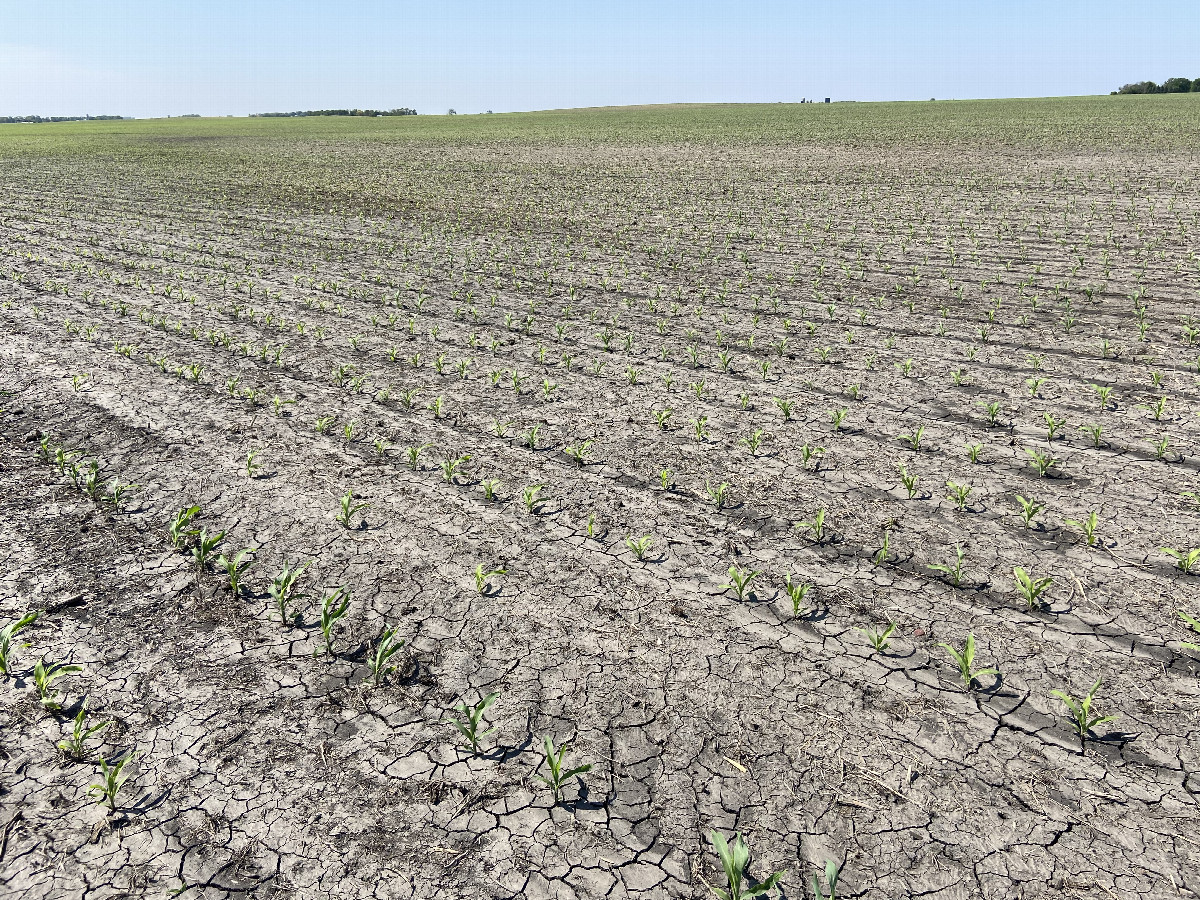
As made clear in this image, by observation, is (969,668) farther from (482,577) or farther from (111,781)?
(111,781)

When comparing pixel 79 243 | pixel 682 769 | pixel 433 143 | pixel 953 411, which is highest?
pixel 433 143

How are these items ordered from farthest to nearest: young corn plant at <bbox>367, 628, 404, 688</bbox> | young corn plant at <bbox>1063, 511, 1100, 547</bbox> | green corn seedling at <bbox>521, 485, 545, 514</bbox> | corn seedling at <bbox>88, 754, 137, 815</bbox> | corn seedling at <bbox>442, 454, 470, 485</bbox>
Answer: corn seedling at <bbox>442, 454, 470, 485</bbox>, green corn seedling at <bbox>521, 485, 545, 514</bbox>, young corn plant at <bbox>1063, 511, 1100, 547</bbox>, young corn plant at <bbox>367, 628, 404, 688</bbox>, corn seedling at <bbox>88, 754, 137, 815</bbox>

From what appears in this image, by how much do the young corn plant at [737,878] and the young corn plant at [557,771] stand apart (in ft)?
2.09

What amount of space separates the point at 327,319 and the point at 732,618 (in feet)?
25.4

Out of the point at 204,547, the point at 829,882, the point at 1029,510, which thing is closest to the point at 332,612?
the point at 204,547

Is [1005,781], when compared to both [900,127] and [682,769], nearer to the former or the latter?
[682,769]

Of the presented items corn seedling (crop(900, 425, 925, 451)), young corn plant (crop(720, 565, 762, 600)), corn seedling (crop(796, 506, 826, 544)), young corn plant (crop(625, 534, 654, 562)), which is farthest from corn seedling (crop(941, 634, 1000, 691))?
corn seedling (crop(900, 425, 925, 451))

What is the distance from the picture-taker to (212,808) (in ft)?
9.76

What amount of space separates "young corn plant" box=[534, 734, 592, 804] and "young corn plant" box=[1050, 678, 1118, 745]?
2.02 m

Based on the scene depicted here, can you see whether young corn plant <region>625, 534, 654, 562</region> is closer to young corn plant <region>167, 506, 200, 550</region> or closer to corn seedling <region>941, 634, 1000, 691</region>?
corn seedling <region>941, 634, 1000, 691</region>

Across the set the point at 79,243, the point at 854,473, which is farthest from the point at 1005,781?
the point at 79,243

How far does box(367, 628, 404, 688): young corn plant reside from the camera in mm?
3627

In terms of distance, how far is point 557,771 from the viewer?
9.88 ft

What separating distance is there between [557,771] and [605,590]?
140cm
